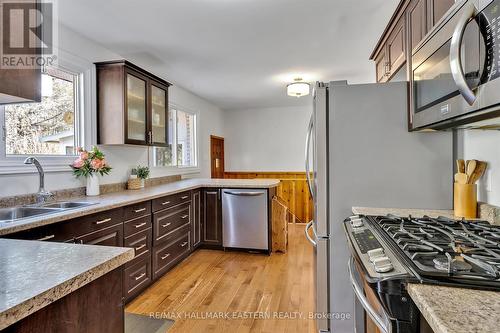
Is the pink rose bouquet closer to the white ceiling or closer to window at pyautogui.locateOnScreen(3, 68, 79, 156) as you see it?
window at pyautogui.locateOnScreen(3, 68, 79, 156)

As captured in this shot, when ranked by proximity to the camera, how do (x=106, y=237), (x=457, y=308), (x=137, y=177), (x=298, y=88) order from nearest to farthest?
(x=457, y=308) < (x=106, y=237) < (x=137, y=177) < (x=298, y=88)

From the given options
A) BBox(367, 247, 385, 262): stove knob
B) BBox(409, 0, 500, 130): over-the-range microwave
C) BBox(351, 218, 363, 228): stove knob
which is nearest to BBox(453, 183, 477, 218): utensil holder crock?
BBox(409, 0, 500, 130): over-the-range microwave

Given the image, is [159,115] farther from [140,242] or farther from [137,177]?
[140,242]

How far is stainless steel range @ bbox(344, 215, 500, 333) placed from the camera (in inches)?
29.0

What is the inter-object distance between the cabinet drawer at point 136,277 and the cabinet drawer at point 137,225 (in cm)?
31

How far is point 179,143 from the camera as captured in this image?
4.90 meters

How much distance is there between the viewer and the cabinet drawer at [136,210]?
2389 millimetres

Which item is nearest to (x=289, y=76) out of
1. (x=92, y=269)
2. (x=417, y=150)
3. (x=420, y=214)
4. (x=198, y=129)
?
(x=198, y=129)

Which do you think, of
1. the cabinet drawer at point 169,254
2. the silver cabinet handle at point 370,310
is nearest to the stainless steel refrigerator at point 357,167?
the silver cabinet handle at point 370,310

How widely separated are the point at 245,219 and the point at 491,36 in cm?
317

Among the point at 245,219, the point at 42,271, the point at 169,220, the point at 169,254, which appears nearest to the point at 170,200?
the point at 169,220

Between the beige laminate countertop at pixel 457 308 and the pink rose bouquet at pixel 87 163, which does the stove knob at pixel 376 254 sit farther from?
the pink rose bouquet at pixel 87 163

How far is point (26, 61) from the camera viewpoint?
1.17m

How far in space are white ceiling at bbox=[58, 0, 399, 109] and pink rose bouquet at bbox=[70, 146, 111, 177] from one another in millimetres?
1184
